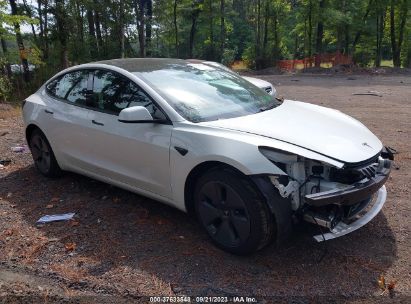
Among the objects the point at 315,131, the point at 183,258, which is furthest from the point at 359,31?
the point at 183,258

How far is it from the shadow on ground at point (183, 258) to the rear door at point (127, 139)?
1.47ft

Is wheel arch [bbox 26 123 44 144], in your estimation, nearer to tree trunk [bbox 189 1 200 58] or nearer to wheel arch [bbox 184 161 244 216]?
wheel arch [bbox 184 161 244 216]

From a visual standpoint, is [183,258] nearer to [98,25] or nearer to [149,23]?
[98,25]

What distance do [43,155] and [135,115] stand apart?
2.46m

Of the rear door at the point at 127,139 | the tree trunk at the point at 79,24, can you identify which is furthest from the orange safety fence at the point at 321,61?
the rear door at the point at 127,139

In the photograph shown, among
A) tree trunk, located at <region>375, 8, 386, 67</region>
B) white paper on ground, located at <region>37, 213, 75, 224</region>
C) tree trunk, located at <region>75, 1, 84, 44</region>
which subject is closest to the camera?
white paper on ground, located at <region>37, 213, 75, 224</region>

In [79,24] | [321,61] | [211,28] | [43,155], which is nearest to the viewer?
[43,155]

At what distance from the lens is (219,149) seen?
3420 mm

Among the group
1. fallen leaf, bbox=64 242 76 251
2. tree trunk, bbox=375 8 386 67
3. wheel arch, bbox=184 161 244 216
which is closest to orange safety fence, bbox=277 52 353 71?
tree trunk, bbox=375 8 386 67

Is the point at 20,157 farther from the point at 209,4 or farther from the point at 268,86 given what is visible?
the point at 209,4

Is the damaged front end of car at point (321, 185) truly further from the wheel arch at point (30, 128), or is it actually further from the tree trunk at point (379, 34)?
the tree trunk at point (379, 34)

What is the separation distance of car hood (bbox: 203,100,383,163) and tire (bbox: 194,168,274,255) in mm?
475

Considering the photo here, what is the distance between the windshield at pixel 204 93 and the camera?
3.94m

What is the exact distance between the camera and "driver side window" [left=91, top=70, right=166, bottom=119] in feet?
13.4
